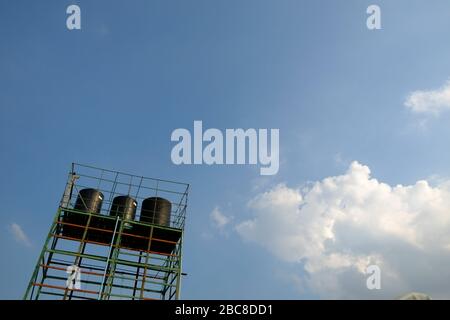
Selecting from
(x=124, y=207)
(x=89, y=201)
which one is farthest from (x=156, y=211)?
(x=89, y=201)

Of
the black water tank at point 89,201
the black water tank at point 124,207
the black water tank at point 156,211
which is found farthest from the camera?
the black water tank at point 156,211

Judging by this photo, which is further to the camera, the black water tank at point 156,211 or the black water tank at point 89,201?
the black water tank at point 156,211

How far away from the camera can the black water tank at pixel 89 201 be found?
2034 cm

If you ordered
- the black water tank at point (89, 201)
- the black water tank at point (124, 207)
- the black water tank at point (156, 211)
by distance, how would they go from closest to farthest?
1. the black water tank at point (89, 201)
2. the black water tank at point (124, 207)
3. the black water tank at point (156, 211)

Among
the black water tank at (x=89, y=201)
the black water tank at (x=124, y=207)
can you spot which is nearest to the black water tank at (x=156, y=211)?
the black water tank at (x=124, y=207)

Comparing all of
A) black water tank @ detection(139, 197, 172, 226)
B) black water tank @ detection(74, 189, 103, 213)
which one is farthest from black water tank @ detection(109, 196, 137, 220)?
black water tank @ detection(74, 189, 103, 213)

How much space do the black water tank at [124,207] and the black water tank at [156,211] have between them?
672 mm

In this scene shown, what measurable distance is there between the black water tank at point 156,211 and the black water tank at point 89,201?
270 centimetres

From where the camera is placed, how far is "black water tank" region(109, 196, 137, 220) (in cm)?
2103

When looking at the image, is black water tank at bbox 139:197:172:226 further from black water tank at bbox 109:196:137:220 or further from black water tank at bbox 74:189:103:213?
black water tank at bbox 74:189:103:213

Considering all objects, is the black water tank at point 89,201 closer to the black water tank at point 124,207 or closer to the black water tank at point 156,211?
the black water tank at point 124,207
